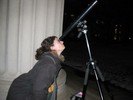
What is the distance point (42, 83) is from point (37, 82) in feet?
0.14

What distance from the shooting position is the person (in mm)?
2062

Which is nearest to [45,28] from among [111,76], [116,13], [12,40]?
[12,40]

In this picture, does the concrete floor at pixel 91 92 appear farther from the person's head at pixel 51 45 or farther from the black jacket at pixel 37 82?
the black jacket at pixel 37 82

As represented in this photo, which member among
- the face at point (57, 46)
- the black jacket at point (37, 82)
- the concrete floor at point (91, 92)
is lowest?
the concrete floor at point (91, 92)

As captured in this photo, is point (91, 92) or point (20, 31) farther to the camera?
point (91, 92)

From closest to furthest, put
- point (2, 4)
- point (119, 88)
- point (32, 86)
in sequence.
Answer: point (32, 86) → point (2, 4) → point (119, 88)

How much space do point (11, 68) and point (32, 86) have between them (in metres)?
1.27

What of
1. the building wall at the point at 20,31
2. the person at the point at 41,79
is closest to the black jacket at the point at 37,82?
the person at the point at 41,79

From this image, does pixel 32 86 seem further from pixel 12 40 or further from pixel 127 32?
pixel 127 32

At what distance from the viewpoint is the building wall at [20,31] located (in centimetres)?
320

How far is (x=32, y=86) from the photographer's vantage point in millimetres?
2191

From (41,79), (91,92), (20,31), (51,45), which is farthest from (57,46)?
(91,92)

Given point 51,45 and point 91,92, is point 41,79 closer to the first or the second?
point 51,45

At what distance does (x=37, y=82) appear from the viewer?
81.1 inches
